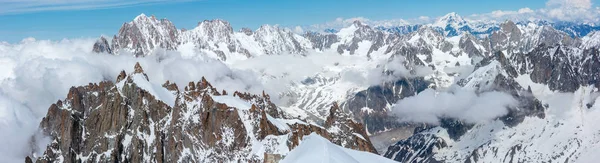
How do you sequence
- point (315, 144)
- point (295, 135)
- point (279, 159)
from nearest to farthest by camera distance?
1. point (315, 144)
2. point (279, 159)
3. point (295, 135)

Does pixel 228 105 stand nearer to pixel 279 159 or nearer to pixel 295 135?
pixel 295 135

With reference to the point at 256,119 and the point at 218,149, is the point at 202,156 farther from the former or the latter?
the point at 256,119

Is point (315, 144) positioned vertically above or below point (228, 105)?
below

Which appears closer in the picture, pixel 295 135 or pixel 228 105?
pixel 295 135

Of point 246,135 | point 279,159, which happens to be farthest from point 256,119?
point 279,159

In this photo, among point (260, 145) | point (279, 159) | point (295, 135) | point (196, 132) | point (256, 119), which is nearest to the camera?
point (279, 159)

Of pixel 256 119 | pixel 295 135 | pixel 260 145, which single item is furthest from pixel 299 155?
pixel 256 119

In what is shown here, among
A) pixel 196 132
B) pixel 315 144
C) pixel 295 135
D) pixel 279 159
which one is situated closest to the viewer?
pixel 315 144

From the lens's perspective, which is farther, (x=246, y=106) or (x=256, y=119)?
(x=246, y=106)

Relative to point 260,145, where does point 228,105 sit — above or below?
above
